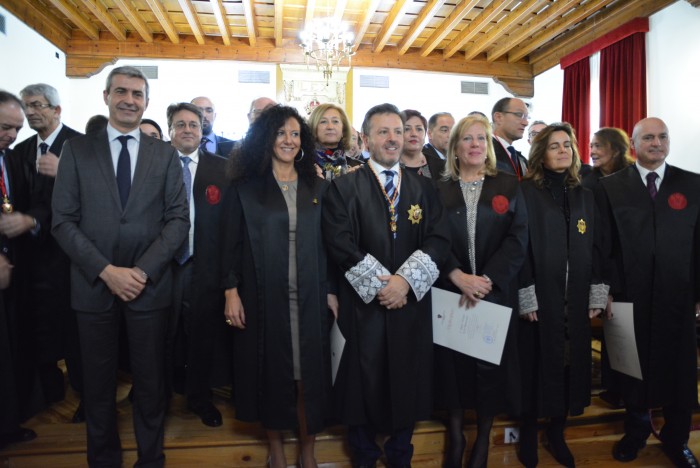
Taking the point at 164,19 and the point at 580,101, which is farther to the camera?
the point at 580,101

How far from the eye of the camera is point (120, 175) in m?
2.07

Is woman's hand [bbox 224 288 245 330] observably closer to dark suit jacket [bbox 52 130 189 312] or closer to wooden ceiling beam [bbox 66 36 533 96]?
dark suit jacket [bbox 52 130 189 312]

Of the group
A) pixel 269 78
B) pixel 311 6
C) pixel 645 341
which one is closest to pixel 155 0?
pixel 311 6

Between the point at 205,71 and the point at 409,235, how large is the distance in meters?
7.66

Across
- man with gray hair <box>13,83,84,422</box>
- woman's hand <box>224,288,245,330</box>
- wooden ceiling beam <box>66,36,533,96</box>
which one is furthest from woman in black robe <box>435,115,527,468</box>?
wooden ceiling beam <box>66,36,533,96</box>

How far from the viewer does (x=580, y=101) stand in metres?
7.79

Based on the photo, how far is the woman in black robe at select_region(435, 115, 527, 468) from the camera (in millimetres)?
2258

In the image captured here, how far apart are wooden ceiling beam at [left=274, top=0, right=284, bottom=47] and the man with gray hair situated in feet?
15.2

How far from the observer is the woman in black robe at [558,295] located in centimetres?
241

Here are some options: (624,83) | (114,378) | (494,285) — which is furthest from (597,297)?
(624,83)

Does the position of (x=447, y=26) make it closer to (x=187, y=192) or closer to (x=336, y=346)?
(x=187, y=192)

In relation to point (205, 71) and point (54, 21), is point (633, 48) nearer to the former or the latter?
point (205, 71)

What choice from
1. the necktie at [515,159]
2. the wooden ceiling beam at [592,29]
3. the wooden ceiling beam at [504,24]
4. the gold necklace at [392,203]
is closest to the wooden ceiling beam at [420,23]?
the wooden ceiling beam at [504,24]

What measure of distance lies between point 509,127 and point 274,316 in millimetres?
2277
